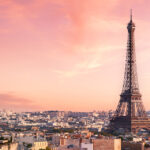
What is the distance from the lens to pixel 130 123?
444 feet

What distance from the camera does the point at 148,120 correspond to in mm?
139875

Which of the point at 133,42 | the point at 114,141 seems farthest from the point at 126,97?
the point at 114,141

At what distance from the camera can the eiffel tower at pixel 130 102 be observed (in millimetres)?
136250

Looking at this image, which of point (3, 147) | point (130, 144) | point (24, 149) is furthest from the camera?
point (130, 144)

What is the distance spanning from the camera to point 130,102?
138 m

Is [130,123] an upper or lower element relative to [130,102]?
lower

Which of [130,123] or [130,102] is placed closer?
[130,123]

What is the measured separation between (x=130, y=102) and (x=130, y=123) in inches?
251

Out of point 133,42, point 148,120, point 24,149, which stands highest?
point 133,42

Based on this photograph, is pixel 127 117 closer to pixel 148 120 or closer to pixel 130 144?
pixel 148 120

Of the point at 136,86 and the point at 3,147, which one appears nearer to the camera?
the point at 3,147

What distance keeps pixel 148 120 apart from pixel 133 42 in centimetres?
2366

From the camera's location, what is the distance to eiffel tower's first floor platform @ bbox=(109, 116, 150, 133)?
136m

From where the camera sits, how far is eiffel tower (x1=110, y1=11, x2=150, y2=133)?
136 meters
